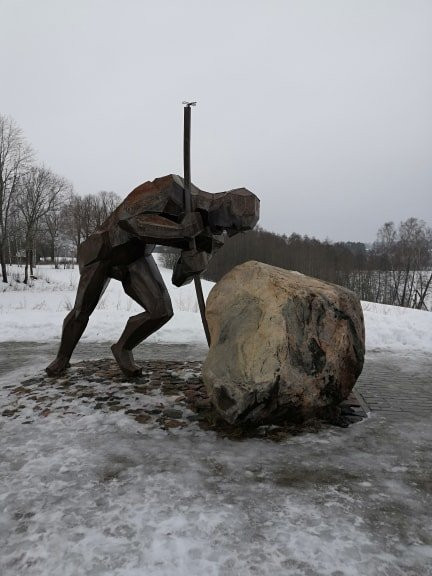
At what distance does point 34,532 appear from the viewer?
2389 mm

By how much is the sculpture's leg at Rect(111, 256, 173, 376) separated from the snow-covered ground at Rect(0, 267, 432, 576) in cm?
117

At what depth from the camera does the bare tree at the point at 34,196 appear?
29.8m

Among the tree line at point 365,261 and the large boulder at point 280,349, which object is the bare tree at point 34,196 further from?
the large boulder at point 280,349

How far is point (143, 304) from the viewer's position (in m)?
5.30

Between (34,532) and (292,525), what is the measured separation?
53.8 inches

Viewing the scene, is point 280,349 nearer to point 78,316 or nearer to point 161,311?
point 161,311

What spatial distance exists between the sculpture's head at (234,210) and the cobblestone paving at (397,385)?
90.1 inches

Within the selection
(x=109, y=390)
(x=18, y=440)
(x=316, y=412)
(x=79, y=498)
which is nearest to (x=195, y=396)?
(x=109, y=390)

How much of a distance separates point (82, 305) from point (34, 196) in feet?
93.6

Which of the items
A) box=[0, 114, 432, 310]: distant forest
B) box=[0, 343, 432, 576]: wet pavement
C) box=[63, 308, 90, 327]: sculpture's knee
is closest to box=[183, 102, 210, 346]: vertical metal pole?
box=[0, 343, 432, 576]: wet pavement

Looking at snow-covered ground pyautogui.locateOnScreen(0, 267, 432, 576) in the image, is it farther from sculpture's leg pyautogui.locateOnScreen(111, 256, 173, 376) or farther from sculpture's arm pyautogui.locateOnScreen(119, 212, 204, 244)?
sculpture's arm pyautogui.locateOnScreen(119, 212, 204, 244)

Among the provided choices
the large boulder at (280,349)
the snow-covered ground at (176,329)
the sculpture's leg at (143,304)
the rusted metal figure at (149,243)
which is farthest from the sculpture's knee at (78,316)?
the snow-covered ground at (176,329)

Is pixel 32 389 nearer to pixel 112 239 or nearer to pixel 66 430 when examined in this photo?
pixel 66 430

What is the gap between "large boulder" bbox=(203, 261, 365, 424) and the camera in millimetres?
3717
